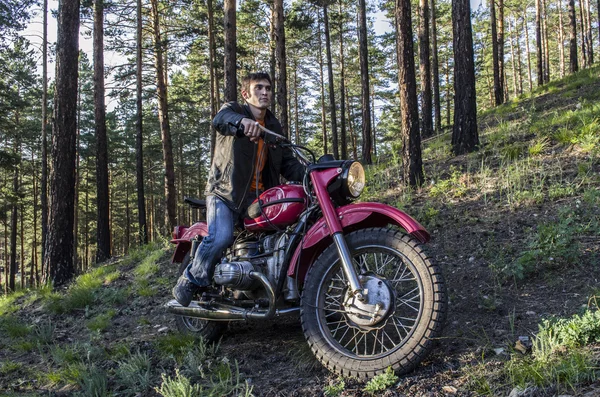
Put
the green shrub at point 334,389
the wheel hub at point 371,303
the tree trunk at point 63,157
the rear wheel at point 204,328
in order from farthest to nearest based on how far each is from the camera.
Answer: the tree trunk at point 63,157 → the rear wheel at point 204,328 → the wheel hub at point 371,303 → the green shrub at point 334,389

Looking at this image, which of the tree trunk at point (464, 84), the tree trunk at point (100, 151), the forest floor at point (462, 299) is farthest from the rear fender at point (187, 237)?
the tree trunk at point (100, 151)

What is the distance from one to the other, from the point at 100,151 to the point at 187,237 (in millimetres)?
10454

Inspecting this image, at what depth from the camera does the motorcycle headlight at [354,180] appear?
9.91ft

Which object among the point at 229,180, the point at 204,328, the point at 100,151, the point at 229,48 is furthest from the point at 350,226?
the point at 100,151

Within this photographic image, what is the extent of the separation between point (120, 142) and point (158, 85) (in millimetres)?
18851

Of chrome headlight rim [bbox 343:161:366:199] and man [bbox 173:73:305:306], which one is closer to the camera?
chrome headlight rim [bbox 343:161:366:199]

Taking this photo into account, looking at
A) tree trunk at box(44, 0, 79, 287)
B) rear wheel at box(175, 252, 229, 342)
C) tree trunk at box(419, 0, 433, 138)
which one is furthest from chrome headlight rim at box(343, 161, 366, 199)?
tree trunk at box(419, 0, 433, 138)

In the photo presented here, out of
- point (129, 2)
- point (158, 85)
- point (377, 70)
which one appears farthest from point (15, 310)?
point (377, 70)

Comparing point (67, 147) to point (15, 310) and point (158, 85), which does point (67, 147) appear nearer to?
point (15, 310)

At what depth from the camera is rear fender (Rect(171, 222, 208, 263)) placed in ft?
13.5

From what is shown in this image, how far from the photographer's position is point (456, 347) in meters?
2.82

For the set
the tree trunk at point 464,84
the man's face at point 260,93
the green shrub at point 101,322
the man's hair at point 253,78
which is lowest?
the green shrub at point 101,322

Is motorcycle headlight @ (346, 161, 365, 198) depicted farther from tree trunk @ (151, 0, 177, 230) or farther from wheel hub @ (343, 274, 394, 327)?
tree trunk @ (151, 0, 177, 230)

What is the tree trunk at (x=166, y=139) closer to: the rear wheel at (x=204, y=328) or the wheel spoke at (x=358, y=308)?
the rear wheel at (x=204, y=328)
